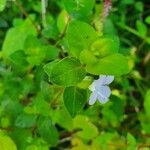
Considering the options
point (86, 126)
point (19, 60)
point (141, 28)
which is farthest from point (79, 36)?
point (141, 28)

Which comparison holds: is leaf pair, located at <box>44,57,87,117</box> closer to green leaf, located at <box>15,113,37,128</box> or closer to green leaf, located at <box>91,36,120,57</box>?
green leaf, located at <box>91,36,120,57</box>

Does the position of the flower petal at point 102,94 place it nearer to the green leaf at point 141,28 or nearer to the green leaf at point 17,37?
the green leaf at point 17,37

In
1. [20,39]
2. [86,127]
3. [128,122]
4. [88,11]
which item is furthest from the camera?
[128,122]

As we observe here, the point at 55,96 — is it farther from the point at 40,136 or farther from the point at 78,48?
the point at 78,48

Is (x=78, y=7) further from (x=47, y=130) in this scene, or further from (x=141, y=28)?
(x=141, y=28)

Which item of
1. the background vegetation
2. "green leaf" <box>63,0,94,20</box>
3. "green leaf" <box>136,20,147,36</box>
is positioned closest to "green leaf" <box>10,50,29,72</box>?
the background vegetation

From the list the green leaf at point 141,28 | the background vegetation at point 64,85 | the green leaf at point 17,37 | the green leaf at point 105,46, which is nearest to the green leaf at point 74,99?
the background vegetation at point 64,85

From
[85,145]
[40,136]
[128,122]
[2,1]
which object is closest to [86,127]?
[85,145]
